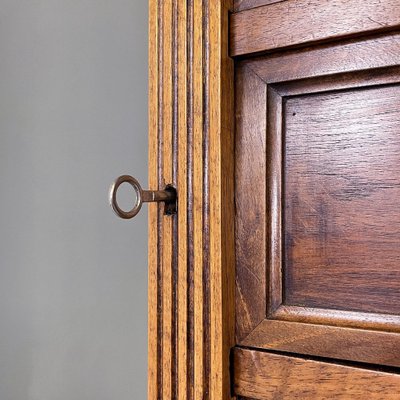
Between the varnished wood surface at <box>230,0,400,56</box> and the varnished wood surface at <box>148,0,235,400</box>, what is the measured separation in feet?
0.08

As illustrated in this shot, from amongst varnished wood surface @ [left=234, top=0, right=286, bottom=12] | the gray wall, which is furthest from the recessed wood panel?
the gray wall

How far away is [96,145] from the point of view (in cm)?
92

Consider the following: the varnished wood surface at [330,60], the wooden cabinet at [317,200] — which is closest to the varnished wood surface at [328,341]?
the wooden cabinet at [317,200]

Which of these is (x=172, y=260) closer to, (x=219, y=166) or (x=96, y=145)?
(x=219, y=166)

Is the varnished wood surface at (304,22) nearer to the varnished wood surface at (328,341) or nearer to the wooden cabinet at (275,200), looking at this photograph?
the wooden cabinet at (275,200)

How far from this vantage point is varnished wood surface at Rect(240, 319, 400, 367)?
479 millimetres

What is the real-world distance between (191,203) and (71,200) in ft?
1.43

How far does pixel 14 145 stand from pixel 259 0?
68 cm

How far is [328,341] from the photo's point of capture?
51 cm

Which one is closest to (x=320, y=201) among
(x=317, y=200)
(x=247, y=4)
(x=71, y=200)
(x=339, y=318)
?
(x=317, y=200)

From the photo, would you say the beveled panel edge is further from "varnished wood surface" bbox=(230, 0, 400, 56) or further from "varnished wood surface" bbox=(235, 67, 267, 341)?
"varnished wood surface" bbox=(230, 0, 400, 56)

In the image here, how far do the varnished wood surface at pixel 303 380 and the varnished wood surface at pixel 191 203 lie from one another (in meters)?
0.02

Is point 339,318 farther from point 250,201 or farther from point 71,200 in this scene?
point 71,200

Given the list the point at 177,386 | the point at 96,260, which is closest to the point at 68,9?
the point at 96,260
